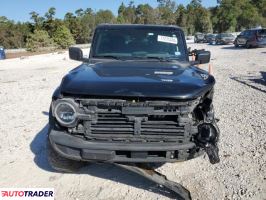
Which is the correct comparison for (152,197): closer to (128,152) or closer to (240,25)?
(128,152)

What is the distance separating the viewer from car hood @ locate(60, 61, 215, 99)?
13.4ft

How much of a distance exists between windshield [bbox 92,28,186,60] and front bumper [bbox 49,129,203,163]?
2006mm

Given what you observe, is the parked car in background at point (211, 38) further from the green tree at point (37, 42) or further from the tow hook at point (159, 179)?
the tow hook at point (159, 179)

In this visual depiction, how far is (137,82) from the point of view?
14.0 ft

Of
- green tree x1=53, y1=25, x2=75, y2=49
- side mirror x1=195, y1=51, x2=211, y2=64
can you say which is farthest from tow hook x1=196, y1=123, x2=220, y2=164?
green tree x1=53, y1=25, x2=75, y2=49

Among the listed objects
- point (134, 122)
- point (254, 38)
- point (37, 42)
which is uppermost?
point (134, 122)

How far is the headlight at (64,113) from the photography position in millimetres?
4199

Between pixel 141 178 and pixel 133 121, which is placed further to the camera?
pixel 141 178

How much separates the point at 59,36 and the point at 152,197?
2426 inches

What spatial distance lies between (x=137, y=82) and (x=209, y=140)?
994mm

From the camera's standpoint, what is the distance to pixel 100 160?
4.21 m

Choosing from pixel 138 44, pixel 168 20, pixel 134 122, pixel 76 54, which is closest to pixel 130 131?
pixel 134 122

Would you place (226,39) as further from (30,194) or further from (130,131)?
(30,194)

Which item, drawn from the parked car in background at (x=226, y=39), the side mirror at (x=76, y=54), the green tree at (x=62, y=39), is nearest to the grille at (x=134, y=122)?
the side mirror at (x=76, y=54)
